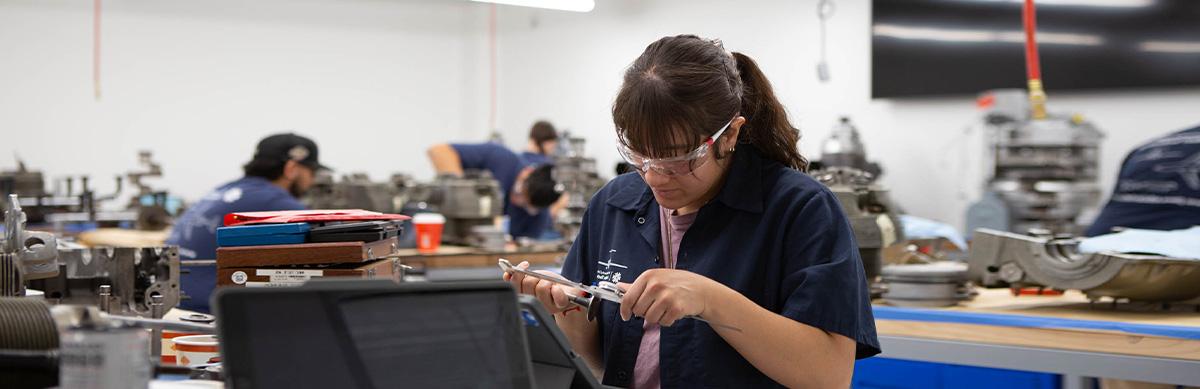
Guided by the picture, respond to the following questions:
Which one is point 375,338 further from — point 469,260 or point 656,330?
point 469,260

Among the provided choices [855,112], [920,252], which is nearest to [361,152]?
[855,112]

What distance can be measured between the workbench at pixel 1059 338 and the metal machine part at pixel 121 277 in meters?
1.65

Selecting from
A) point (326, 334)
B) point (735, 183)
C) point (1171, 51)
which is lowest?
point (326, 334)

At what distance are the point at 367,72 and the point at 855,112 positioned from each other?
4.74 meters

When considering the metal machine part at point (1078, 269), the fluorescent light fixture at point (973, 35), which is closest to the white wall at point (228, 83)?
the fluorescent light fixture at point (973, 35)

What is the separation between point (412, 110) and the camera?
403 inches

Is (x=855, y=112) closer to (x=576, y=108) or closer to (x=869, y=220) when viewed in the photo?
(x=576, y=108)

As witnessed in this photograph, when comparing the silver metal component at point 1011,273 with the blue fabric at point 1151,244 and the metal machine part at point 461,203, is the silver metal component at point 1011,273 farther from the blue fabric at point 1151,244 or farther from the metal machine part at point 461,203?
the metal machine part at point 461,203

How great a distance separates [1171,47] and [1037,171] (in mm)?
1229

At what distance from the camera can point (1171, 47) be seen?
557 centimetres

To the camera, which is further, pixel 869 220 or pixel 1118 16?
pixel 1118 16

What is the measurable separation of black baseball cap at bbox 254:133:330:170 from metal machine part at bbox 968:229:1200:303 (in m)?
2.32

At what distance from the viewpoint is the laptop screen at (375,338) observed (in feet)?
3.49

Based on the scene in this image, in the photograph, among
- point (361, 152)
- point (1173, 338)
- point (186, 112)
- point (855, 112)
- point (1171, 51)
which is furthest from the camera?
point (361, 152)
